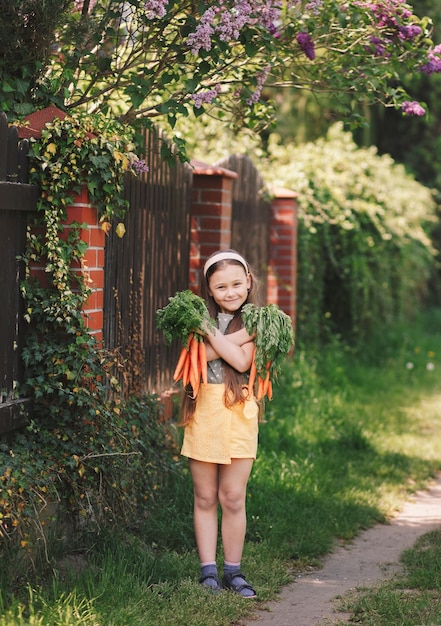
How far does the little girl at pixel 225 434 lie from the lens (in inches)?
173

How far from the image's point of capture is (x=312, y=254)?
34.3ft

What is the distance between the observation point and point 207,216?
284 inches

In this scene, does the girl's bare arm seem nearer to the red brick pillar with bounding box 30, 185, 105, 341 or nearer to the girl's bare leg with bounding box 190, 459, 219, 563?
the girl's bare leg with bounding box 190, 459, 219, 563

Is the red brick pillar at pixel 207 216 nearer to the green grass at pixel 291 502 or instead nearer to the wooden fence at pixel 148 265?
the wooden fence at pixel 148 265

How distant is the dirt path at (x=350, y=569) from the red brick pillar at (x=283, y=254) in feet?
10.9

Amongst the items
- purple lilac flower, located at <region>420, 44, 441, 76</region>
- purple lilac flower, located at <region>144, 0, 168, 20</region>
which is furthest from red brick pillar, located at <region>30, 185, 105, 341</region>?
purple lilac flower, located at <region>420, 44, 441, 76</region>

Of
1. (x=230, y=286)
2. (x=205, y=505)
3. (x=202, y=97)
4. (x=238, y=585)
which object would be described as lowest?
(x=238, y=585)

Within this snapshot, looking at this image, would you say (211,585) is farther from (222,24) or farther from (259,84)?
(259,84)

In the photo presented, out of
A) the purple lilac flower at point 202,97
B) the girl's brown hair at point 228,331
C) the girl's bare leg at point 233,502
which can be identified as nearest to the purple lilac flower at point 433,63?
the purple lilac flower at point 202,97

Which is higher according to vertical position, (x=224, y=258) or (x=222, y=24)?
(x=222, y=24)

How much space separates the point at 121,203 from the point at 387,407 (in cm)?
494

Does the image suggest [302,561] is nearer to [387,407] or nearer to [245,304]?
[245,304]

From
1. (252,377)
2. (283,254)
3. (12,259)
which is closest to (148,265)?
(12,259)

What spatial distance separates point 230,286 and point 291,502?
1842mm
